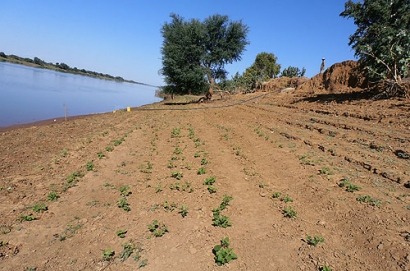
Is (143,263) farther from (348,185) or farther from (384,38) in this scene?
(384,38)

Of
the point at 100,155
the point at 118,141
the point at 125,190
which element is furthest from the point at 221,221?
the point at 118,141

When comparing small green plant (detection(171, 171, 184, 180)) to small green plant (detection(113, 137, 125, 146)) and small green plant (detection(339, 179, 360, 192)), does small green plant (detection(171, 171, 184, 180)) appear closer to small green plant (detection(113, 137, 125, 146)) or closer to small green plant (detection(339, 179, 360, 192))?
small green plant (detection(339, 179, 360, 192))

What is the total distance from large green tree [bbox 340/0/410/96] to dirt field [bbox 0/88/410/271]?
4.18 metres

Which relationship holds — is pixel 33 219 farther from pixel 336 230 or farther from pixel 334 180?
pixel 334 180

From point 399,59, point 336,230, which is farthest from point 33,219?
point 399,59

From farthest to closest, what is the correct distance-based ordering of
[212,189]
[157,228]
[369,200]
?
[212,189] < [369,200] < [157,228]

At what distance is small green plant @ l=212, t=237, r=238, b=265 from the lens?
5328 mm

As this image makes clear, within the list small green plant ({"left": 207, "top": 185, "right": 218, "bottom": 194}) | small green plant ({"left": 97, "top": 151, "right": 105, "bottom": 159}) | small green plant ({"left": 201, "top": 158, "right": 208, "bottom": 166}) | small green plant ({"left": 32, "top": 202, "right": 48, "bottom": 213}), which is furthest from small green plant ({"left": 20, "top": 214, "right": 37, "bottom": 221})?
small green plant ({"left": 201, "top": 158, "right": 208, "bottom": 166})

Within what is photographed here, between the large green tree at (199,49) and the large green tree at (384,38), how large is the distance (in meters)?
14.9

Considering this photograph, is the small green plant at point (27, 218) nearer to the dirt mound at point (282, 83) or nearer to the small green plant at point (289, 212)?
the small green plant at point (289, 212)

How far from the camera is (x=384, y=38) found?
1731 cm

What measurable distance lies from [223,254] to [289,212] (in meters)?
2.07

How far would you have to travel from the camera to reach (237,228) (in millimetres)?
6426

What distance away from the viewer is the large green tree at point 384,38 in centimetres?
1714
